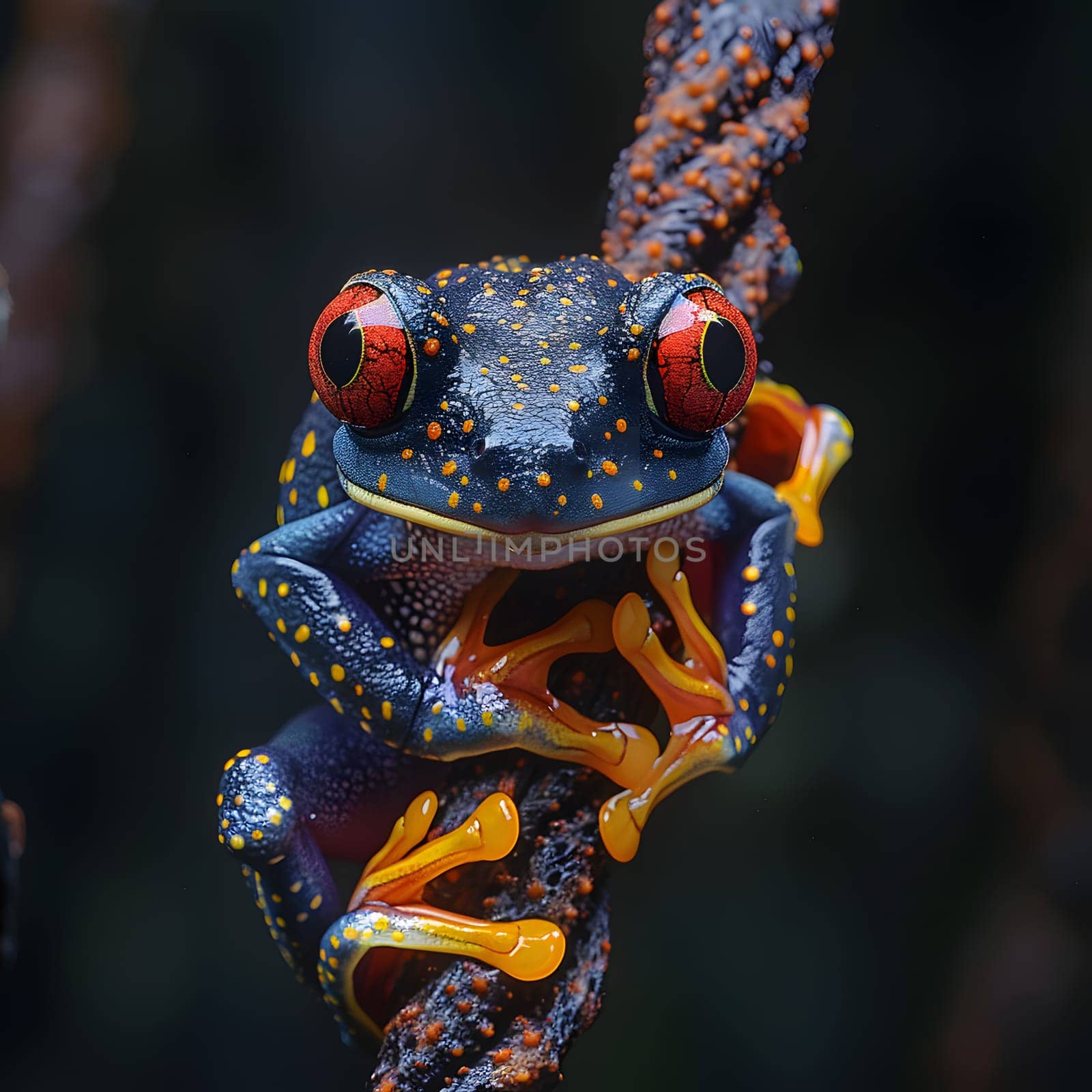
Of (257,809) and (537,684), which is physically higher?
(537,684)

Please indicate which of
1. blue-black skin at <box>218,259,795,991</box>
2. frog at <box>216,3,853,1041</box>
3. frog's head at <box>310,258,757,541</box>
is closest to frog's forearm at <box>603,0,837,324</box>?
frog at <box>216,3,853,1041</box>

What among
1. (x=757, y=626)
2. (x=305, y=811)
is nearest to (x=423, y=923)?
(x=305, y=811)

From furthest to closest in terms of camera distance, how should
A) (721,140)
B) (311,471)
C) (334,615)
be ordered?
1. (721,140)
2. (311,471)
3. (334,615)

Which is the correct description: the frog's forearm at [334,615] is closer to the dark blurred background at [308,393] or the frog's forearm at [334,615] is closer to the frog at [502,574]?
the frog at [502,574]

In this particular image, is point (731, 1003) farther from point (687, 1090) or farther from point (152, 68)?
point (152, 68)

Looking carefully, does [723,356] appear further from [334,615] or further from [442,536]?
[334,615]

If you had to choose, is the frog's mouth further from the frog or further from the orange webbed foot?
the orange webbed foot

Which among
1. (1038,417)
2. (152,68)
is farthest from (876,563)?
(152,68)
